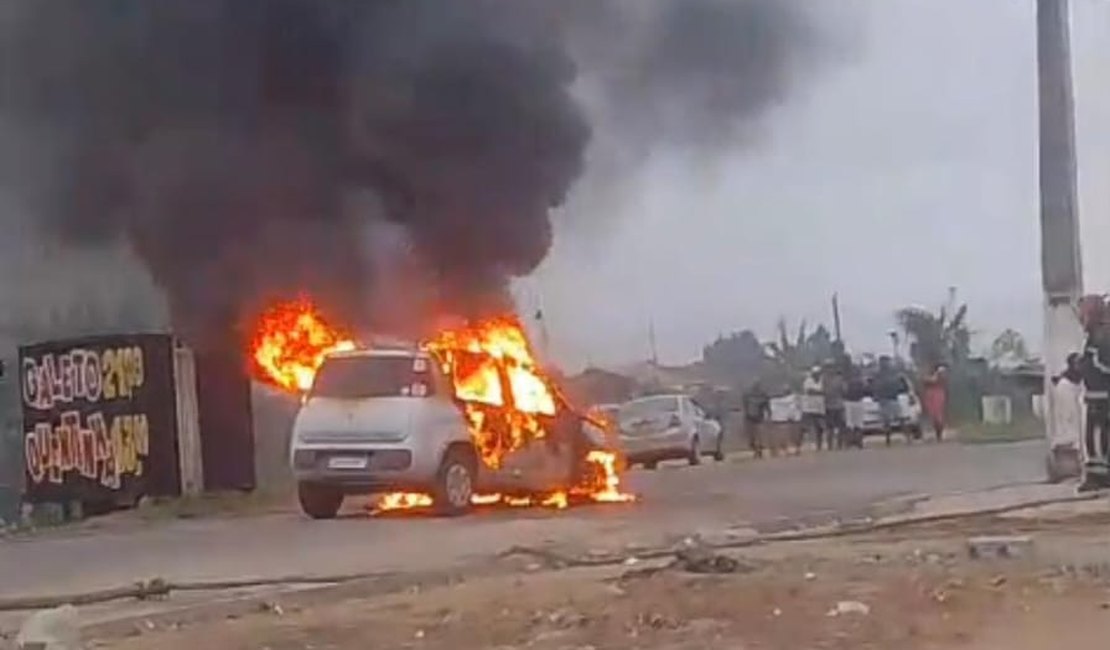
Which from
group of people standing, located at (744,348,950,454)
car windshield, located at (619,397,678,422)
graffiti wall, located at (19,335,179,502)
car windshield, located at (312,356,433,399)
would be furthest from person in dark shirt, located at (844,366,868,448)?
car windshield, located at (312,356,433,399)

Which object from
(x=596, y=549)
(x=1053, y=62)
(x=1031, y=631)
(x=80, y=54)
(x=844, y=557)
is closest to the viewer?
(x=1031, y=631)

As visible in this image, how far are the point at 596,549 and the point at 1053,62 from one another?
827 centimetres

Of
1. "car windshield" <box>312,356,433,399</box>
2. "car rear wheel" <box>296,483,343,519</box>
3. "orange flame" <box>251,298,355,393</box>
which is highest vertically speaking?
"orange flame" <box>251,298,355,393</box>

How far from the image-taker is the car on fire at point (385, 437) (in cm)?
1898

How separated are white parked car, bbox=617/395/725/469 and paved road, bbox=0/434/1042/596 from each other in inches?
200

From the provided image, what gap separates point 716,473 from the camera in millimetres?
27250

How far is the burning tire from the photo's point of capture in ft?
62.6

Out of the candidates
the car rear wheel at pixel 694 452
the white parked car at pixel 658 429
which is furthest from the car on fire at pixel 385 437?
the car rear wheel at pixel 694 452

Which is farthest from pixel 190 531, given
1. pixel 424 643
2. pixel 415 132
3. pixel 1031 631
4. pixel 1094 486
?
pixel 1031 631

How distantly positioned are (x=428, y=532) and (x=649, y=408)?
1420 centimetres

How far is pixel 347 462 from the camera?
19.1m

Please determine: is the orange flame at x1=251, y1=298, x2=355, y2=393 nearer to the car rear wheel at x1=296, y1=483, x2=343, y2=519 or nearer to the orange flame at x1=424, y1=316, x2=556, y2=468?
the orange flame at x1=424, y1=316, x2=556, y2=468

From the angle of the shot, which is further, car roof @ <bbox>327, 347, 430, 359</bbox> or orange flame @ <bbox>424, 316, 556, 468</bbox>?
orange flame @ <bbox>424, 316, 556, 468</bbox>

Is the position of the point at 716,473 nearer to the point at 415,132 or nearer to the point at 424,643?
the point at 415,132
